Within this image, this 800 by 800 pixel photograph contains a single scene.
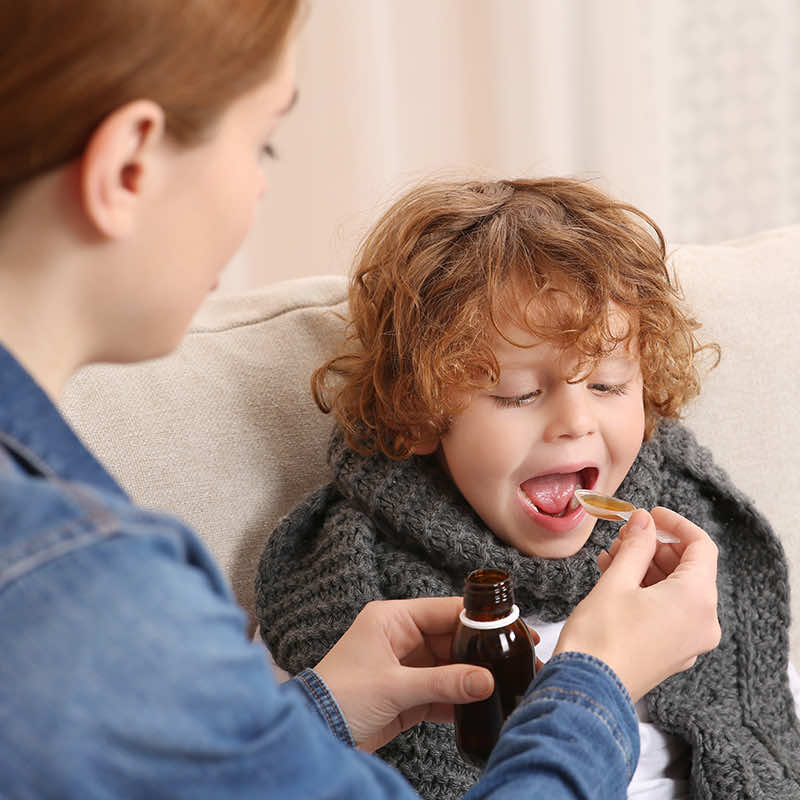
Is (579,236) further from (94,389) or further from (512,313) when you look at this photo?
(94,389)

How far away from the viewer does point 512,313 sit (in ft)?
3.48

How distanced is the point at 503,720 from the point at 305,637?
1.00 ft

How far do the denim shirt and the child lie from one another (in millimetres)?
536

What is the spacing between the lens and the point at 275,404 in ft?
3.97

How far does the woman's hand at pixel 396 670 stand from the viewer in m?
0.87

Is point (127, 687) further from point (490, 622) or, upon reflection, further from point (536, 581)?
point (536, 581)

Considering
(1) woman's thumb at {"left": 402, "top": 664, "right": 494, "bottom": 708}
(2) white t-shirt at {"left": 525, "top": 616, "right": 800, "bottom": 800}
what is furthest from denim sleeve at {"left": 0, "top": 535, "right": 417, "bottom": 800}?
(2) white t-shirt at {"left": 525, "top": 616, "right": 800, "bottom": 800}

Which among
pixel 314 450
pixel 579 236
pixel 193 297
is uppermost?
pixel 193 297

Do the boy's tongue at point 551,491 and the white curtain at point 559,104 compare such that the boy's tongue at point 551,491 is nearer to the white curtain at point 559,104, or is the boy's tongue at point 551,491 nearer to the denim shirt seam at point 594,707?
the denim shirt seam at point 594,707

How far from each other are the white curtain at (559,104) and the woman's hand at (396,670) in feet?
4.66

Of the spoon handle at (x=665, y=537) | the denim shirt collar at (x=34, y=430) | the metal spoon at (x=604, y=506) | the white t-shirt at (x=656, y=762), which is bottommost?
the white t-shirt at (x=656, y=762)

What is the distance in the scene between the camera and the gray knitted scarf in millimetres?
1067

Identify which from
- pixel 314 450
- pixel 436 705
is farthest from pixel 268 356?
pixel 436 705

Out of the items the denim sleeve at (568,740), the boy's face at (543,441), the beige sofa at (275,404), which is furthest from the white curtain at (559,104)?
the denim sleeve at (568,740)
